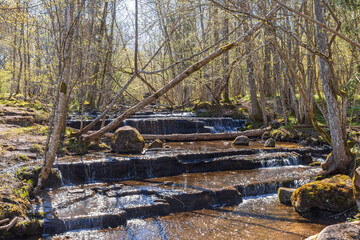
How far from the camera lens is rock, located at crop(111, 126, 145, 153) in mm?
10195

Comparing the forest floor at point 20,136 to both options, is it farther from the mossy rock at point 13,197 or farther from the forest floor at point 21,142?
the mossy rock at point 13,197

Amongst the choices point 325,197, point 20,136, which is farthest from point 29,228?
point 20,136

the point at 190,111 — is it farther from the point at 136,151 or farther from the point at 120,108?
the point at 136,151

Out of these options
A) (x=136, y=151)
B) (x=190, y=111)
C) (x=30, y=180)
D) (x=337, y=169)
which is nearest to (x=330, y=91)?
(x=337, y=169)

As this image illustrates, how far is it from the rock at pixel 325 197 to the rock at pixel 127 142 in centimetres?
569

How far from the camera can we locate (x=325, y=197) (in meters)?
5.95

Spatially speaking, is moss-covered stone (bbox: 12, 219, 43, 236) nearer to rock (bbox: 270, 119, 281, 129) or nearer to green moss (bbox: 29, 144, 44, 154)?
green moss (bbox: 29, 144, 44, 154)

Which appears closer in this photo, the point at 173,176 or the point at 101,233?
the point at 101,233

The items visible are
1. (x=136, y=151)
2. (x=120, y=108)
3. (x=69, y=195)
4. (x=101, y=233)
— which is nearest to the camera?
(x=101, y=233)

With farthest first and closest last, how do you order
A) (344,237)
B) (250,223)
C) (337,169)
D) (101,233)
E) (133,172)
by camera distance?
(133,172) → (337,169) → (250,223) → (101,233) → (344,237)

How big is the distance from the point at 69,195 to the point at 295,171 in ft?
20.9

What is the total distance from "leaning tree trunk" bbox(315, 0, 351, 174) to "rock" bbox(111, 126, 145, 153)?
19.4 ft

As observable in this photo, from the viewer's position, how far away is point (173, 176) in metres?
8.67

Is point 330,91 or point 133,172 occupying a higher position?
point 330,91
